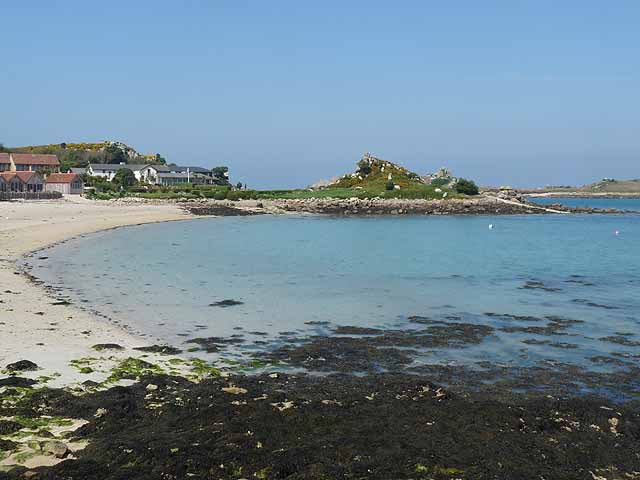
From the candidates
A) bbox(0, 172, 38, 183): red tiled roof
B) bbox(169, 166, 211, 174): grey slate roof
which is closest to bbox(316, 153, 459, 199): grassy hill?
bbox(169, 166, 211, 174): grey slate roof

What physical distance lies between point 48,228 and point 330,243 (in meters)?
17.9

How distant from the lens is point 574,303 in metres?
18.5

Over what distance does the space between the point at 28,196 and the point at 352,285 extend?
5356cm

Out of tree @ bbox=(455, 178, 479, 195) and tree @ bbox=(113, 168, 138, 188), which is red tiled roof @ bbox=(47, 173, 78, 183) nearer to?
tree @ bbox=(113, 168, 138, 188)

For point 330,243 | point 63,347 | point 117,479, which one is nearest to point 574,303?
point 63,347

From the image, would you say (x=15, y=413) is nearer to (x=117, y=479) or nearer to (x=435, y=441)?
(x=117, y=479)

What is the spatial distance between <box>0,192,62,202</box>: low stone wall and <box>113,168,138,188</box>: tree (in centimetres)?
2102

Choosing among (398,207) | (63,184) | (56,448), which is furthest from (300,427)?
(63,184)

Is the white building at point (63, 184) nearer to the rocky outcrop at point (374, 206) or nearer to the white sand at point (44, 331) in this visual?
the rocky outcrop at point (374, 206)

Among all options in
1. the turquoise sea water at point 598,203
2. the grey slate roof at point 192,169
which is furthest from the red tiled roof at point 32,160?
the turquoise sea water at point 598,203

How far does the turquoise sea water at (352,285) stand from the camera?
45.5ft

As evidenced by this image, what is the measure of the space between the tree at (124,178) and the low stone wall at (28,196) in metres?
21.0

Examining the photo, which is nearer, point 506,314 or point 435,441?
point 435,441

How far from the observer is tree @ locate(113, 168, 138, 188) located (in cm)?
8978
